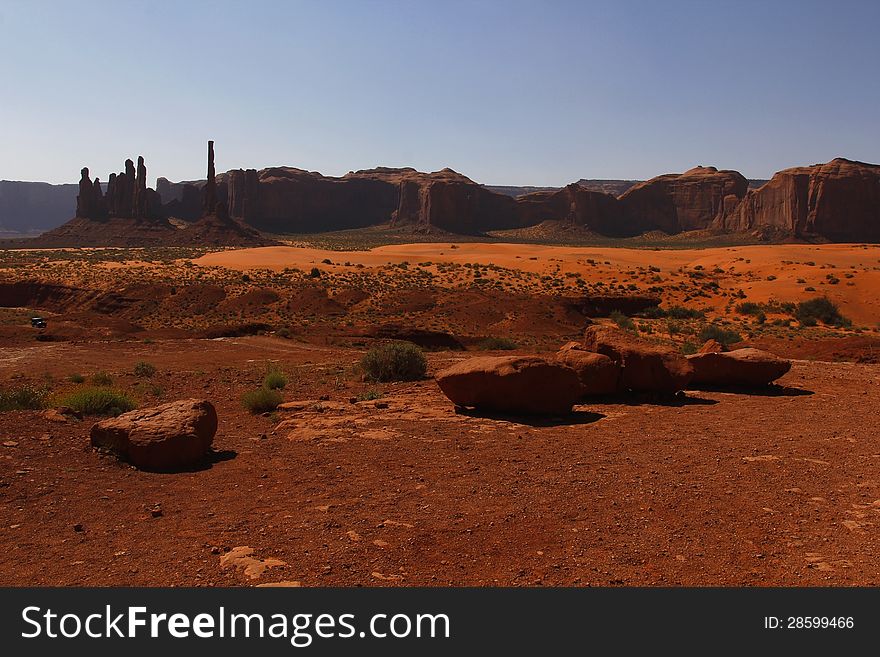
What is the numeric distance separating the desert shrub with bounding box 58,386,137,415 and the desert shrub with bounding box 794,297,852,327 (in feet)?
102

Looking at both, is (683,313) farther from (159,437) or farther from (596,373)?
(159,437)

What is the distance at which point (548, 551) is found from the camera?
21.8 feet

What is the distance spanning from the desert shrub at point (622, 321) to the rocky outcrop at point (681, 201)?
116013 millimetres

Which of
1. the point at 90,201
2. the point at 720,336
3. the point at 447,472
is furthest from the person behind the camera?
the point at 90,201

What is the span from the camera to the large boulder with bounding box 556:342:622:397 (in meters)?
13.7

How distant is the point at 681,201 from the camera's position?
148 meters

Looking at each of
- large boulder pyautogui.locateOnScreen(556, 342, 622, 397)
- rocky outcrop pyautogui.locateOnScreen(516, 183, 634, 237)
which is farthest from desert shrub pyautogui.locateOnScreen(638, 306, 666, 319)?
rocky outcrop pyautogui.locateOnScreen(516, 183, 634, 237)

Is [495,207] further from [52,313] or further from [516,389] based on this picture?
[516,389]

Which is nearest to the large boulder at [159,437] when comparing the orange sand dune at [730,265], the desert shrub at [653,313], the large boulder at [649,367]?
the large boulder at [649,367]

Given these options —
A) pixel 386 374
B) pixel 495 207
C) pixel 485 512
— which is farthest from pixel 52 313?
pixel 495 207

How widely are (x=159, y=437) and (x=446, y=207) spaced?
13436cm

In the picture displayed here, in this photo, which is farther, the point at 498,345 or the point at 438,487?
the point at 498,345

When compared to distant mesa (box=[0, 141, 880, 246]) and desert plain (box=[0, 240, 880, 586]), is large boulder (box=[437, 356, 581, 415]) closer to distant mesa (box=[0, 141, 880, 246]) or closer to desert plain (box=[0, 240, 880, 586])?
desert plain (box=[0, 240, 880, 586])

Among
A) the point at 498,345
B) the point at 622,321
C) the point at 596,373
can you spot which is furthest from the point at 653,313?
the point at 596,373
